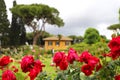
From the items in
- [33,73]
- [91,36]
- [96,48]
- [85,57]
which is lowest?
[91,36]

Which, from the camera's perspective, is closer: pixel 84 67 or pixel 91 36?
pixel 84 67

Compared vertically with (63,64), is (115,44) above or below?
above

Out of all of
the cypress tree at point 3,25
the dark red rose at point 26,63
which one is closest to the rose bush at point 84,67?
the dark red rose at point 26,63

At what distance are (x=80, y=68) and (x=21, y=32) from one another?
4951cm

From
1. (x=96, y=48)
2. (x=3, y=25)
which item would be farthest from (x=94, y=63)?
(x=3, y=25)

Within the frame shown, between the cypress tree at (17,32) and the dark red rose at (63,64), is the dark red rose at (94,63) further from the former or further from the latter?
the cypress tree at (17,32)

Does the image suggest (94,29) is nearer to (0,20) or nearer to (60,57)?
(0,20)

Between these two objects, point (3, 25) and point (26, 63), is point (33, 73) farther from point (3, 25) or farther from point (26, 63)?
point (3, 25)

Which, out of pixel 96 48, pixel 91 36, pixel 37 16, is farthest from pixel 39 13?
pixel 96 48

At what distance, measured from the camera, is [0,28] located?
50.1 m

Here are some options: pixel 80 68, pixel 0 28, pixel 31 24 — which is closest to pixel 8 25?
pixel 0 28

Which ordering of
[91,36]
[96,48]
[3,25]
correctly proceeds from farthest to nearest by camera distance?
1. [3,25]
2. [91,36]
3. [96,48]

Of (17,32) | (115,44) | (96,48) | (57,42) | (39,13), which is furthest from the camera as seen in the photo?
(57,42)

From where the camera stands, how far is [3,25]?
4994 centimetres
